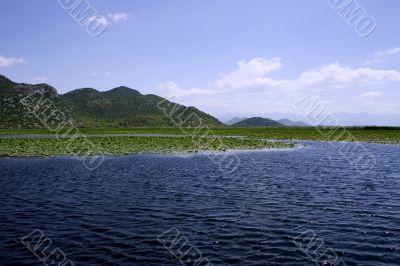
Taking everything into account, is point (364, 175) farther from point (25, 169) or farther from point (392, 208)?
point (25, 169)

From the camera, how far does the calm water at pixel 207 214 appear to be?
56.9ft

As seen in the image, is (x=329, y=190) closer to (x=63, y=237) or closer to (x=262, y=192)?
(x=262, y=192)

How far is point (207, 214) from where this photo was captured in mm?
24078

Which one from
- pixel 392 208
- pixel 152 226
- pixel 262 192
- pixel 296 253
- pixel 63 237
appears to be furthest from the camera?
pixel 262 192

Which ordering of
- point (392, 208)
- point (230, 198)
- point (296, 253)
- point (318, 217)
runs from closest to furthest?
point (296, 253), point (318, 217), point (392, 208), point (230, 198)

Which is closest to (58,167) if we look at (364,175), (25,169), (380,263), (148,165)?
(25,169)

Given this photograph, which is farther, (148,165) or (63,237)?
(148,165)

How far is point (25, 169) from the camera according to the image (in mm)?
44094

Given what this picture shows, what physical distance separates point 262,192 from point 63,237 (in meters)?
17.0

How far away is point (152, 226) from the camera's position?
21.5 metres

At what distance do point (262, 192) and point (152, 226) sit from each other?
497 inches

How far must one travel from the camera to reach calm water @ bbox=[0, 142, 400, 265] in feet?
56.9

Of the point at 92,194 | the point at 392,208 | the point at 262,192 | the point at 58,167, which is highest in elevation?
the point at 58,167

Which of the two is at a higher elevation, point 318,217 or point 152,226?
point 152,226
